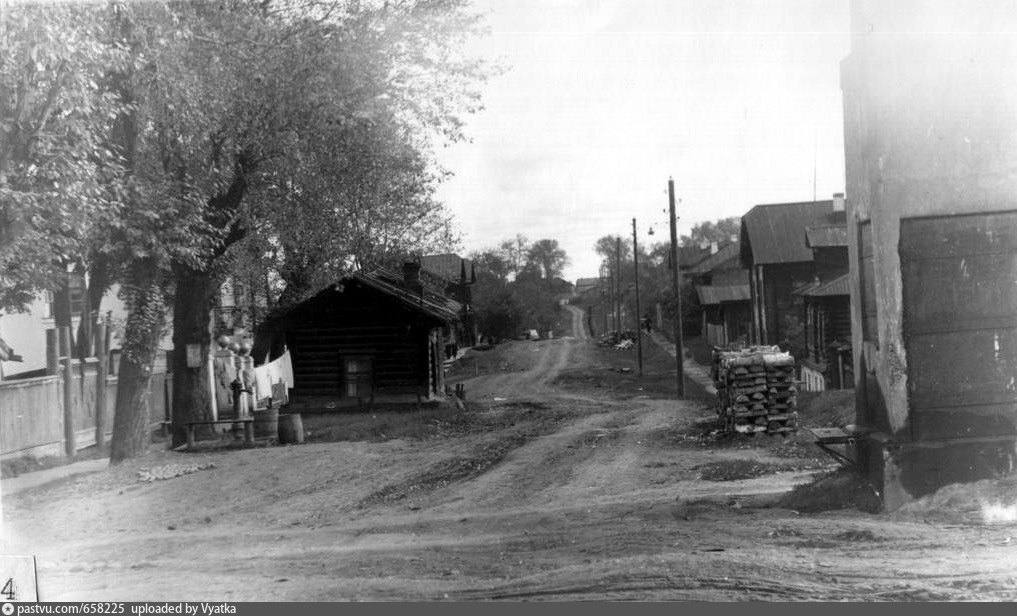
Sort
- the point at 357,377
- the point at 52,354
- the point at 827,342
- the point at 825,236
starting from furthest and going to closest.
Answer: the point at 827,342 < the point at 825,236 < the point at 357,377 < the point at 52,354

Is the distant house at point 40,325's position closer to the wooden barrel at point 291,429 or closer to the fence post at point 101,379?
the fence post at point 101,379

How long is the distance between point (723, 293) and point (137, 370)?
1917 centimetres

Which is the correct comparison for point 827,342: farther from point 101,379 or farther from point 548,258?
point 101,379

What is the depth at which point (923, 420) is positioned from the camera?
239 inches

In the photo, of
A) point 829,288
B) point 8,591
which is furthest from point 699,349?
point 8,591

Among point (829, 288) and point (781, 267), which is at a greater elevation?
point (781, 267)

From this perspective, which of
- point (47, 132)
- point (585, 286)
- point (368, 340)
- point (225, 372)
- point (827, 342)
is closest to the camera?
point (47, 132)

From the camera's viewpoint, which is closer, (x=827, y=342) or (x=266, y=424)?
(x=266, y=424)

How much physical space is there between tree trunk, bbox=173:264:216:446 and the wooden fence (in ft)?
1.42

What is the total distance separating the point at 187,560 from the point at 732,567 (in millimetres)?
3879

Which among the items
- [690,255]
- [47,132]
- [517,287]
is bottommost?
[517,287]

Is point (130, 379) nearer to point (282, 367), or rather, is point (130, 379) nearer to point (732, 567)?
point (282, 367)

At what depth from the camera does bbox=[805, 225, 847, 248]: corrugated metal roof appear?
1201cm

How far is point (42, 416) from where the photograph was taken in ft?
30.3
